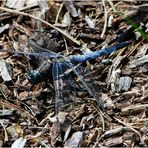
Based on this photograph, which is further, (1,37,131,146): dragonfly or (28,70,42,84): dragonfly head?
(28,70,42,84): dragonfly head

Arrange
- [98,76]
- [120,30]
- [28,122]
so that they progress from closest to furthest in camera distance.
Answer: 1. [28,122]
2. [98,76]
3. [120,30]

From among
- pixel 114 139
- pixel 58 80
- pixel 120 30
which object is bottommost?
pixel 114 139

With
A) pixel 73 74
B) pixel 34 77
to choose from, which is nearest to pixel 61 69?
pixel 73 74

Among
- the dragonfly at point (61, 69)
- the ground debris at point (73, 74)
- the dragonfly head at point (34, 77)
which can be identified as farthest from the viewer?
the dragonfly head at point (34, 77)

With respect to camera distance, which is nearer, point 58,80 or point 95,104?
point 95,104

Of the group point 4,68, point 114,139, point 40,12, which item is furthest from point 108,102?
point 40,12

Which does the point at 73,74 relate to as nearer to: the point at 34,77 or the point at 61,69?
the point at 61,69

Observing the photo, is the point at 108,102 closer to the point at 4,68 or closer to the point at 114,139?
the point at 114,139

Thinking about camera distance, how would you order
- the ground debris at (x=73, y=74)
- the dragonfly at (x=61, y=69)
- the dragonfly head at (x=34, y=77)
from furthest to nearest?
1. the dragonfly head at (x=34, y=77)
2. the dragonfly at (x=61, y=69)
3. the ground debris at (x=73, y=74)
